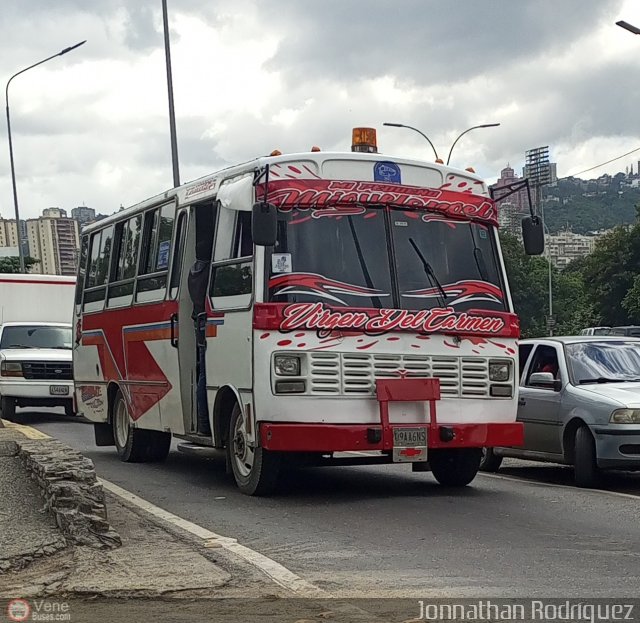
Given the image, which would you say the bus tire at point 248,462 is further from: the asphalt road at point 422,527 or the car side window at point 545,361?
the car side window at point 545,361

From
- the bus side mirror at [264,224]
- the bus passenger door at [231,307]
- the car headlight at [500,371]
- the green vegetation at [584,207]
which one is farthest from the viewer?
the green vegetation at [584,207]

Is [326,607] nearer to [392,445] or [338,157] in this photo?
[392,445]

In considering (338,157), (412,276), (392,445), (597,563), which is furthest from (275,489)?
(597,563)

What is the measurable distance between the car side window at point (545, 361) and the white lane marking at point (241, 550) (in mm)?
5092

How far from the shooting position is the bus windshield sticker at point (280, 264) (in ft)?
36.1

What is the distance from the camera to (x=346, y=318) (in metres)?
11.0

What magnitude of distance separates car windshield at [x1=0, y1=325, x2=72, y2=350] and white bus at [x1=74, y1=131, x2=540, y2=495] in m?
13.2

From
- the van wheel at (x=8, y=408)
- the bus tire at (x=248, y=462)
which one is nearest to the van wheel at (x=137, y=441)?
the bus tire at (x=248, y=462)

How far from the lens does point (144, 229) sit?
14.5 meters

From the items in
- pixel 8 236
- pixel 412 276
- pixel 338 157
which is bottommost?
pixel 412 276

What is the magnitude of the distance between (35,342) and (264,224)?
15802 mm

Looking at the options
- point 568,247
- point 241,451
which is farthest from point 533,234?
point 568,247

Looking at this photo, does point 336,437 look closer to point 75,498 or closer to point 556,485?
point 75,498

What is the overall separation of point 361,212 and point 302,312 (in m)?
1.17
